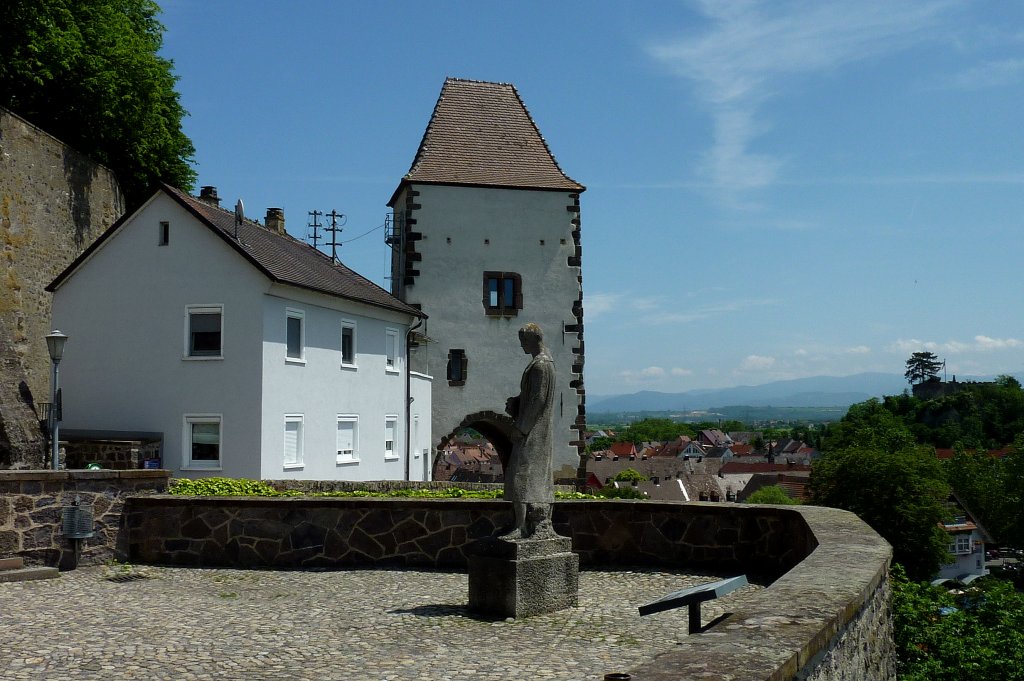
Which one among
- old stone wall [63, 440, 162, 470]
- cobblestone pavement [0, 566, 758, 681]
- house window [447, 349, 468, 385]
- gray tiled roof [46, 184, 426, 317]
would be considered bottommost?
cobblestone pavement [0, 566, 758, 681]

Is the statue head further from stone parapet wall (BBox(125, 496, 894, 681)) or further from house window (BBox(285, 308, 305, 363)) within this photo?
house window (BBox(285, 308, 305, 363))

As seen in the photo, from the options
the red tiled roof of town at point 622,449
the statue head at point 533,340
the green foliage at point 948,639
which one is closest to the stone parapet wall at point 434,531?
the statue head at point 533,340

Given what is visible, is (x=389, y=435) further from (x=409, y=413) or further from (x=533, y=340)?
(x=533, y=340)

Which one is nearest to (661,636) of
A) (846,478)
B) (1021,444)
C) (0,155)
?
(0,155)

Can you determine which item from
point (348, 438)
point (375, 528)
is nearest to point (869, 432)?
point (348, 438)

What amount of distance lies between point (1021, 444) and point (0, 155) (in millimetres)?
75724

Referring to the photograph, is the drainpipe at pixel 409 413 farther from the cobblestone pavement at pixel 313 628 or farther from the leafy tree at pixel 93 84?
the cobblestone pavement at pixel 313 628

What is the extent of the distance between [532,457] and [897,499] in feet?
172

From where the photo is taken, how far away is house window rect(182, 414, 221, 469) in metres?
24.3

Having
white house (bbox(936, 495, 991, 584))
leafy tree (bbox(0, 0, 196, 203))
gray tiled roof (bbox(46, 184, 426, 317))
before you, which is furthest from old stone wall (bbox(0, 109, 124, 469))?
white house (bbox(936, 495, 991, 584))

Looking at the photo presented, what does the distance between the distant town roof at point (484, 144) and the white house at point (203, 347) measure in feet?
36.7

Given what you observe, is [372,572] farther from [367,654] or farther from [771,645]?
[771,645]

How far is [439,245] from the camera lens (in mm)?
37094

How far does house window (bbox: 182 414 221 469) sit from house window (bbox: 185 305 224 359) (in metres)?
1.53
